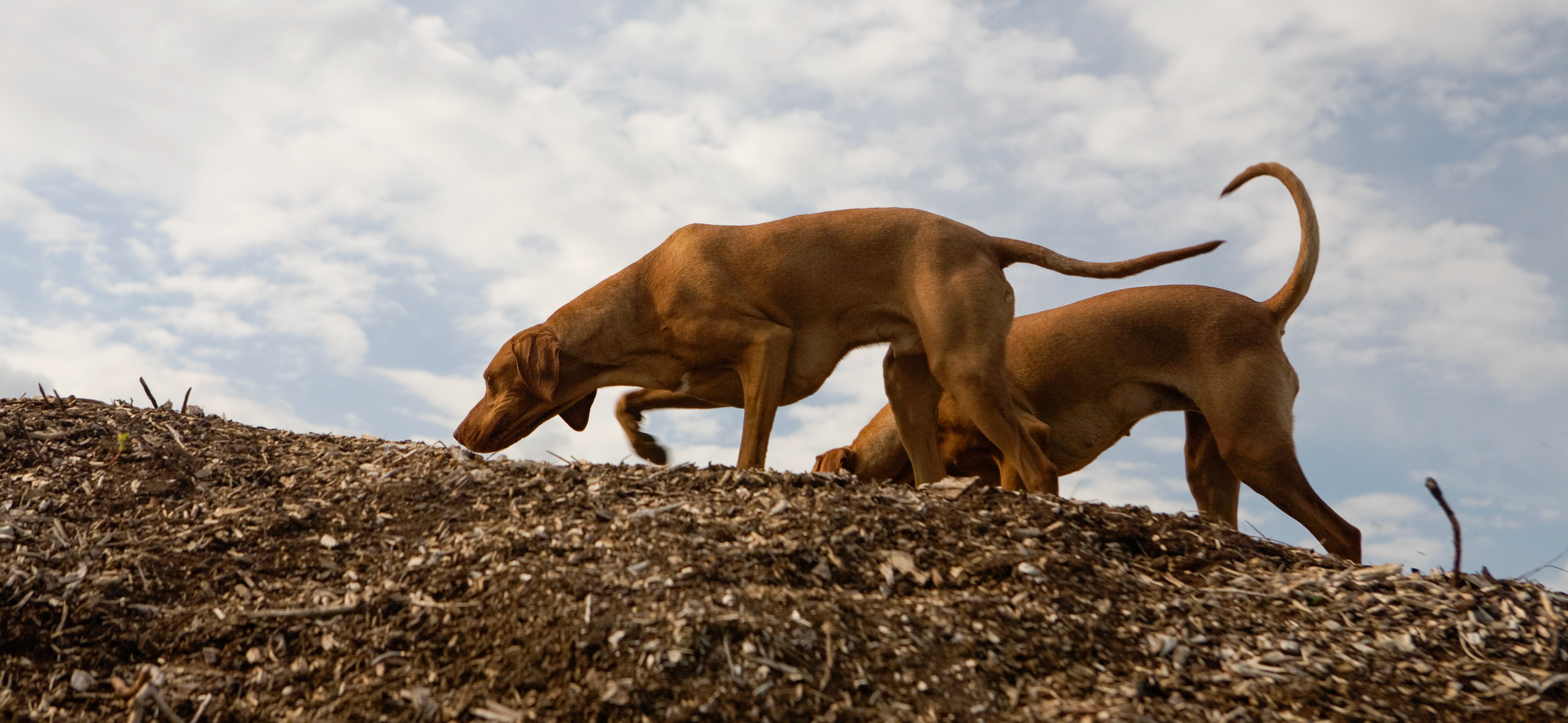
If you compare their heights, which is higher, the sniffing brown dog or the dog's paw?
the sniffing brown dog

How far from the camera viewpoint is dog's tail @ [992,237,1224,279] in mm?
6406

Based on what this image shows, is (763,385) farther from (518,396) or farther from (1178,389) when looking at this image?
(1178,389)

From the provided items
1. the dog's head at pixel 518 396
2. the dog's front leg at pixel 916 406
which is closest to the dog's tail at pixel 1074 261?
the dog's front leg at pixel 916 406

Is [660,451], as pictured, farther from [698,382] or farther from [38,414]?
[38,414]

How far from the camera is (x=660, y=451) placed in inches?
317

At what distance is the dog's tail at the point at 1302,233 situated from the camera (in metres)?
6.98

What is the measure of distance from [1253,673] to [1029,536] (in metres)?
1.03

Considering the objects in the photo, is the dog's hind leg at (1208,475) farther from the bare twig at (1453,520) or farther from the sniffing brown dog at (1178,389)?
the bare twig at (1453,520)

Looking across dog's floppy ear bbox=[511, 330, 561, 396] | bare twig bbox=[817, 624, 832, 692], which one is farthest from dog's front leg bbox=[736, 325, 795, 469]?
bare twig bbox=[817, 624, 832, 692]

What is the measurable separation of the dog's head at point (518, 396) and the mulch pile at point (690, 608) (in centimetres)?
183

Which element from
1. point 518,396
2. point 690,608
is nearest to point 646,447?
point 518,396

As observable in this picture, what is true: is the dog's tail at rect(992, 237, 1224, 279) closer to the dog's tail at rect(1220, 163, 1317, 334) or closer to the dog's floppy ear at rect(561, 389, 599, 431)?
the dog's tail at rect(1220, 163, 1317, 334)

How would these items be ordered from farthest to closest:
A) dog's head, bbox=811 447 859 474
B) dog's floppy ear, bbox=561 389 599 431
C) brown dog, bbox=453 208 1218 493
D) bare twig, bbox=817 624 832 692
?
dog's head, bbox=811 447 859 474
dog's floppy ear, bbox=561 389 599 431
brown dog, bbox=453 208 1218 493
bare twig, bbox=817 624 832 692

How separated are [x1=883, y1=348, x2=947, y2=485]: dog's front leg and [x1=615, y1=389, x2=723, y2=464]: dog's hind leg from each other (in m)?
1.48
